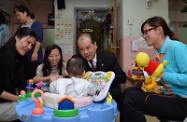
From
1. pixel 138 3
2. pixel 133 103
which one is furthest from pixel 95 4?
A: pixel 133 103


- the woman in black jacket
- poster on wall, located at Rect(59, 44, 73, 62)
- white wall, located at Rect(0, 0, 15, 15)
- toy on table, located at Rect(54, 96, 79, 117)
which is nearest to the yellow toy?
toy on table, located at Rect(54, 96, 79, 117)

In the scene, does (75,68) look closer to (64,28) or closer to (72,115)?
(72,115)

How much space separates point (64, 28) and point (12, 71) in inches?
117

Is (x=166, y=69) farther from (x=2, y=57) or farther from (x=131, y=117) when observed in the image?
(x=2, y=57)

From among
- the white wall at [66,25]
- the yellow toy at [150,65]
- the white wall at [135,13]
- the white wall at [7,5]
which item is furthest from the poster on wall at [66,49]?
the yellow toy at [150,65]

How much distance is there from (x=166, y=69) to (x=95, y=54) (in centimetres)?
83

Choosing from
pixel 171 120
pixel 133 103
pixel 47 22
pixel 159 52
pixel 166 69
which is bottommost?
pixel 171 120

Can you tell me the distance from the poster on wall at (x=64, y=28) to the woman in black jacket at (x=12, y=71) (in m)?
2.77

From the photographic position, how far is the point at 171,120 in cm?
123

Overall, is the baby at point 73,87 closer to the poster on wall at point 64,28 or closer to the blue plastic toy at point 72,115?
the blue plastic toy at point 72,115

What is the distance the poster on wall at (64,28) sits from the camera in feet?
14.7

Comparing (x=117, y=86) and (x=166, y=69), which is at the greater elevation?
(x=166, y=69)

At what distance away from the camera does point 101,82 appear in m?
1.44

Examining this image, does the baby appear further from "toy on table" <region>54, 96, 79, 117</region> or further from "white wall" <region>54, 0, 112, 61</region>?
"white wall" <region>54, 0, 112, 61</region>
